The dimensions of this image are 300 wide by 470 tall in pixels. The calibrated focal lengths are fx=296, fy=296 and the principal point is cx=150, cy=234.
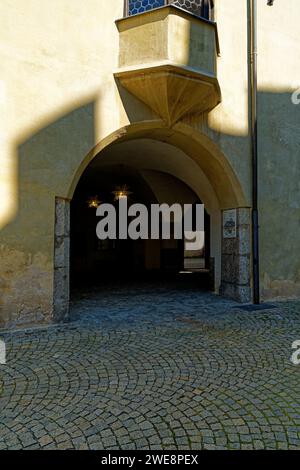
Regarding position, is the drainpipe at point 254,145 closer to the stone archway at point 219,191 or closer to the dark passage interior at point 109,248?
the stone archway at point 219,191

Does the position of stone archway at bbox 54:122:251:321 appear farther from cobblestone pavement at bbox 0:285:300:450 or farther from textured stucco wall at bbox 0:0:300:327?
cobblestone pavement at bbox 0:285:300:450

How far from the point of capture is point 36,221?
4.50 m

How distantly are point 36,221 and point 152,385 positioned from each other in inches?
116

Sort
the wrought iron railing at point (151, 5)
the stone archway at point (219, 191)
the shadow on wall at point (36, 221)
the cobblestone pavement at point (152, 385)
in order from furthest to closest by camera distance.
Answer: the stone archway at point (219, 191), the wrought iron railing at point (151, 5), the shadow on wall at point (36, 221), the cobblestone pavement at point (152, 385)

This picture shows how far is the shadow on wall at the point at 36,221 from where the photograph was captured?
4.34m

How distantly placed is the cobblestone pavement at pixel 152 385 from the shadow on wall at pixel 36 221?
476mm

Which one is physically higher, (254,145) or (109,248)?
(254,145)

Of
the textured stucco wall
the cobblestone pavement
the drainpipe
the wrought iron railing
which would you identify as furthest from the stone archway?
the wrought iron railing

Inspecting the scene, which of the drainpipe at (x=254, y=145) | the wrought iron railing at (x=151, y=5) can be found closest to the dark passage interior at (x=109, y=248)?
the drainpipe at (x=254, y=145)

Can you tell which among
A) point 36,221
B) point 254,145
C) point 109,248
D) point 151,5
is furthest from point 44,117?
point 109,248

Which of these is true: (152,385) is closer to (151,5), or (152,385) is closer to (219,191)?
(219,191)

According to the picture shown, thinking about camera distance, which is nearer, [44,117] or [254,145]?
[44,117]

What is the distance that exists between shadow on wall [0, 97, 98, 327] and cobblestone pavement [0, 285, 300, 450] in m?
0.48

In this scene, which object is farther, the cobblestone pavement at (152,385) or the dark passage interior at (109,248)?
the dark passage interior at (109,248)
